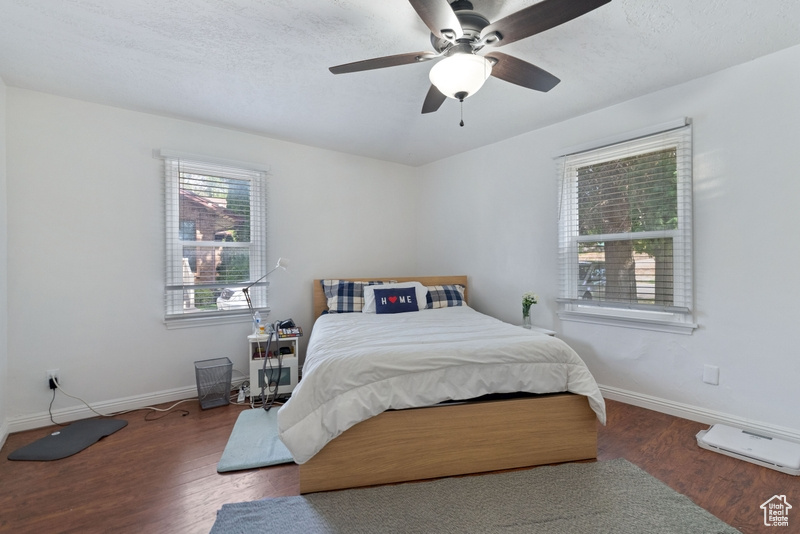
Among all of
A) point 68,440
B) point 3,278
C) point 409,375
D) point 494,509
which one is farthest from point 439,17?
point 68,440

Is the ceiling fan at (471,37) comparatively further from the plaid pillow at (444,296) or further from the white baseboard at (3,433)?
the white baseboard at (3,433)

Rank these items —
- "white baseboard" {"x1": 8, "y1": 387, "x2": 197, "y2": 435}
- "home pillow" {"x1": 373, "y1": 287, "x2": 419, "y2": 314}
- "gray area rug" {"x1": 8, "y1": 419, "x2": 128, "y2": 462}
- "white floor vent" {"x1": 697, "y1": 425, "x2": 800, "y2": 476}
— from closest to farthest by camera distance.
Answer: "white floor vent" {"x1": 697, "y1": 425, "x2": 800, "y2": 476}
"gray area rug" {"x1": 8, "y1": 419, "x2": 128, "y2": 462}
"white baseboard" {"x1": 8, "y1": 387, "x2": 197, "y2": 435}
"home pillow" {"x1": 373, "y1": 287, "x2": 419, "y2": 314}

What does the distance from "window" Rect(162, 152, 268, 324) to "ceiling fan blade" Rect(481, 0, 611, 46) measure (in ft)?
8.52

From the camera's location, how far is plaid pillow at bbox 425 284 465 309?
3578 millimetres

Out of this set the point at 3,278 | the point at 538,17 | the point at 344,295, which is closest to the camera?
the point at 538,17

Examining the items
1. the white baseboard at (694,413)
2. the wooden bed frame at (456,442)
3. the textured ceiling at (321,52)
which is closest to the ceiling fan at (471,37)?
the textured ceiling at (321,52)

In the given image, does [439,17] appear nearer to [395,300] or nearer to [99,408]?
[395,300]

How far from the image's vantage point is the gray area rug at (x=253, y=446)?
2010 mm

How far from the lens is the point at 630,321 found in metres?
2.80

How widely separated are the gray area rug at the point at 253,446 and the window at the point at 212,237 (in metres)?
1.11

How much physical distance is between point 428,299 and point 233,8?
106 inches

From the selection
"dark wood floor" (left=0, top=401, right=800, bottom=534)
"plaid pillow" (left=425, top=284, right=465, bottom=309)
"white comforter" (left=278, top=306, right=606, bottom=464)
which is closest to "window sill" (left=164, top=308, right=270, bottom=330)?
"dark wood floor" (left=0, top=401, right=800, bottom=534)

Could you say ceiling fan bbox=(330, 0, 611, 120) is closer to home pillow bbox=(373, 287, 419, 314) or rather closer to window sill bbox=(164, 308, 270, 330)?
home pillow bbox=(373, 287, 419, 314)

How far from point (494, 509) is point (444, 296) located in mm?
2177
